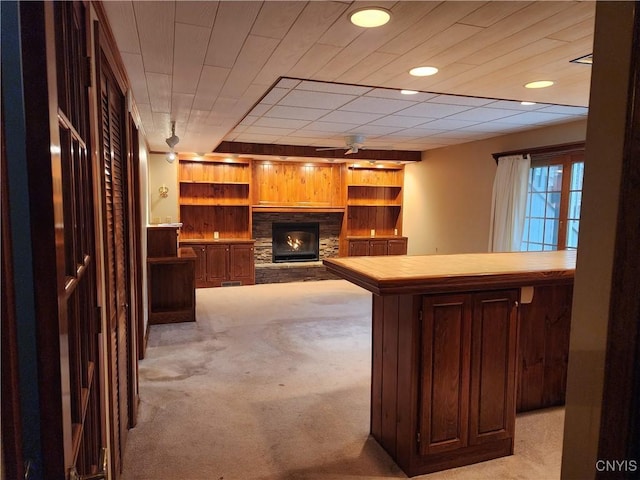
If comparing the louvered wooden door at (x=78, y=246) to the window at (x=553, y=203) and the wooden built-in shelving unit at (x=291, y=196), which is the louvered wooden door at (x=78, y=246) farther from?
the wooden built-in shelving unit at (x=291, y=196)

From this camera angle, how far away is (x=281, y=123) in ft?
15.2

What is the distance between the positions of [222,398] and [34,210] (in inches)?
108

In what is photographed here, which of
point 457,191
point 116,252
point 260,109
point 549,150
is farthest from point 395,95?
point 457,191

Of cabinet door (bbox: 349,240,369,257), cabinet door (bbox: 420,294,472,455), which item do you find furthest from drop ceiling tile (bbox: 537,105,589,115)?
cabinet door (bbox: 349,240,369,257)

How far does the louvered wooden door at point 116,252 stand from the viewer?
1793 millimetres

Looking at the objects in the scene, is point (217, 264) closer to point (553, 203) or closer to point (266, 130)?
A: point (266, 130)

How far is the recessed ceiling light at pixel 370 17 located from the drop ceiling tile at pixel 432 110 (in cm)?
188

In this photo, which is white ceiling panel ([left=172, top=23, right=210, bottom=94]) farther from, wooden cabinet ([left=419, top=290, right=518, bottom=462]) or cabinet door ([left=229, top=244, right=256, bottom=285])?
cabinet door ([left=229, top=244, right=256, bottom=285])

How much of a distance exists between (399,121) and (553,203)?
2.25m

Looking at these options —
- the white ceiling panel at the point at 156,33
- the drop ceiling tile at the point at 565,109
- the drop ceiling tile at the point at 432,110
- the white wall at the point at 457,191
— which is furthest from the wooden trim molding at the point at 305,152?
the white ceiling panel at the point at 156,33

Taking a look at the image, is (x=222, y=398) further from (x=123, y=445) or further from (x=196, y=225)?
(x=196, y=225)

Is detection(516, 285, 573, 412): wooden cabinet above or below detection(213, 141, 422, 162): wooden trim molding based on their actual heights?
below

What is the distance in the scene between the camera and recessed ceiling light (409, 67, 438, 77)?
2.64 metres

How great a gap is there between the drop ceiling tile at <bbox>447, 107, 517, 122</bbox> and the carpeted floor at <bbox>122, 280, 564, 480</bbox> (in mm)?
2547
